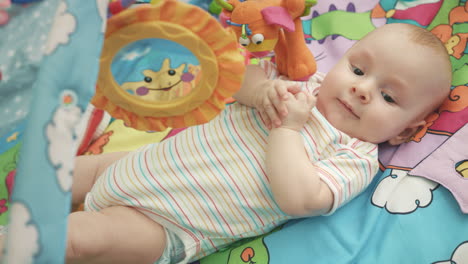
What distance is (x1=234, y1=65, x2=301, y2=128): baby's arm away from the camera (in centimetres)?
76

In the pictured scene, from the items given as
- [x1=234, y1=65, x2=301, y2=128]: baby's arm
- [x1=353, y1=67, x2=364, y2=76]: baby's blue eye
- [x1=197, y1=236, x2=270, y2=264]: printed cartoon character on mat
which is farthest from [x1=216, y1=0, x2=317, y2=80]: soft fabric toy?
[x1=197, y1=236, x2=270, y2=264]: printed cartoon character on mat

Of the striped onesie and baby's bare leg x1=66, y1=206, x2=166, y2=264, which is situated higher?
the striped onesie

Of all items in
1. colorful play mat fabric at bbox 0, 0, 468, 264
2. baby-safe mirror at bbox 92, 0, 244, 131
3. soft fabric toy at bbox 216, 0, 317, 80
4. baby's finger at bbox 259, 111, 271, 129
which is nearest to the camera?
colorful play mat fabric at bbox 0, 0, 468, 264

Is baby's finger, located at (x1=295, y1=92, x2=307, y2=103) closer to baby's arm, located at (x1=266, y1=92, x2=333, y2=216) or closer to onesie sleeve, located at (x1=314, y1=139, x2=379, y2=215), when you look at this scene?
baby's arm, located at (x1=266, y1=92, x2=333, y2=216)

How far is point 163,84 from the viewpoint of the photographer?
0.62 metres

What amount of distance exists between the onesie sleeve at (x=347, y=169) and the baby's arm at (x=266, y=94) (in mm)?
128

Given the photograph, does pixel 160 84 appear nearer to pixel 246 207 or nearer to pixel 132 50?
pixel 132 50

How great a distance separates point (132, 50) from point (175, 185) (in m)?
0.31

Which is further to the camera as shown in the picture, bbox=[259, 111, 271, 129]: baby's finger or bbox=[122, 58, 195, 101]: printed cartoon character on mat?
bbox=[259, 111, 271, 129]: baby's finger

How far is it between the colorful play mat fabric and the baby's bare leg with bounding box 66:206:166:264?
0.41 feet

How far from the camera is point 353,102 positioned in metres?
0.81

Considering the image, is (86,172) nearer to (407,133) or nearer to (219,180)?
(219,180)

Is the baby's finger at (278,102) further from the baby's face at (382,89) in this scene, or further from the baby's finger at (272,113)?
the baby's face at (382,89)

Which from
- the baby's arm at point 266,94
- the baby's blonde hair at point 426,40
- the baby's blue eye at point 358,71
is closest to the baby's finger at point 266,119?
the baby's arm at point 266,94
